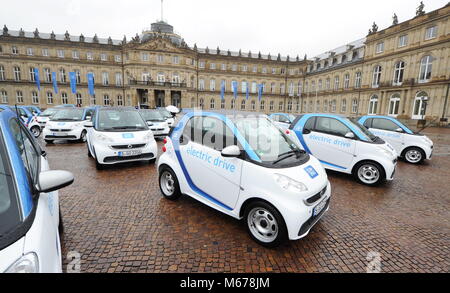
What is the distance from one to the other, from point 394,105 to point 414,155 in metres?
30.3

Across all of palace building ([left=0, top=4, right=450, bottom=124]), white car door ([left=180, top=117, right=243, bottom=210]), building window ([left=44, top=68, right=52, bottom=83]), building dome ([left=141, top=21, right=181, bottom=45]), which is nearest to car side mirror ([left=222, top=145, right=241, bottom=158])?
white car door ([left=180, top=117, right=243, bottom=210])

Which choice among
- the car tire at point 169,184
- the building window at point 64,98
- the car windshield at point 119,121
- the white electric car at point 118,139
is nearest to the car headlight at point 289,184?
the car tire at point 169,184

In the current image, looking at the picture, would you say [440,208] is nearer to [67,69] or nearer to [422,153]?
[422,153]

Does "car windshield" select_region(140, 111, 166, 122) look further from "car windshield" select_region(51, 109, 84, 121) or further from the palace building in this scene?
the palace building

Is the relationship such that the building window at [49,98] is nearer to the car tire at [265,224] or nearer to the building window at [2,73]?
the building window at [2,73]

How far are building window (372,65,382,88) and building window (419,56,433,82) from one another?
6066 mm

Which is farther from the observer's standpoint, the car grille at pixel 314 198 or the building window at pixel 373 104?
the building window at pixel 373 104

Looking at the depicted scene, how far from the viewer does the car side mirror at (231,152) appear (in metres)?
3.01

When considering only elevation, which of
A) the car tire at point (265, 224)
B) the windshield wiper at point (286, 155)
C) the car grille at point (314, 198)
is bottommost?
the car tire at point (265, 224)

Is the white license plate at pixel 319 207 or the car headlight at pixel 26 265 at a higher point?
the car headlight at pixel 26 265

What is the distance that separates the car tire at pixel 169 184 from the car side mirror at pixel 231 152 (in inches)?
63.0

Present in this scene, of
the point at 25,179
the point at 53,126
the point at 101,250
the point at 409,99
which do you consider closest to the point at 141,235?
the point at 101,250

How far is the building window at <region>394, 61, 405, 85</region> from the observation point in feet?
99.3

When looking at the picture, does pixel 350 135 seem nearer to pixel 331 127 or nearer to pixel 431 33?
pixel 331 127
